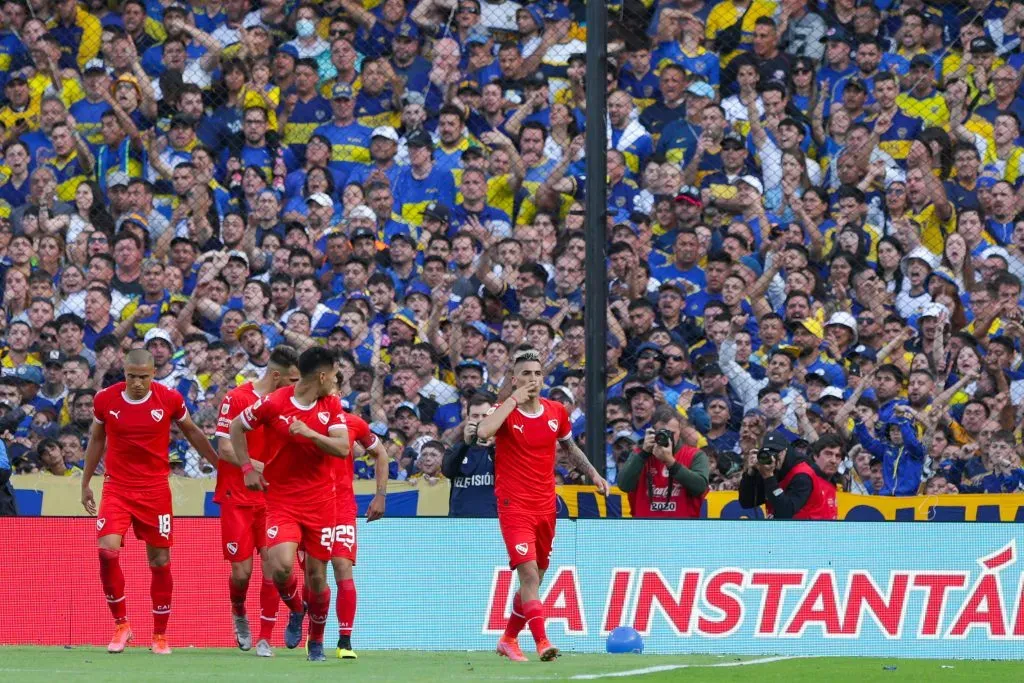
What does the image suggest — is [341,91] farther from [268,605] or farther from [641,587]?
[268,605]

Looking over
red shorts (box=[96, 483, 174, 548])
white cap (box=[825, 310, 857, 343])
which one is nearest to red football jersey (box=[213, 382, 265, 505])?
red shorts (box=[96, 483, 174, 548])

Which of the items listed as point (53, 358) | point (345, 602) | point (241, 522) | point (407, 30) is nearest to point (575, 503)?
point (241, 522)

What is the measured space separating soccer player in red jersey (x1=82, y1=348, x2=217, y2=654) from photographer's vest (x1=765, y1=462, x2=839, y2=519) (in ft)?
13.7

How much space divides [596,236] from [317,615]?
13.1 ft

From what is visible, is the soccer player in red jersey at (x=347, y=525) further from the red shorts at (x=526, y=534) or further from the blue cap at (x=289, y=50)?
the blue cap at (x=289, y=50)

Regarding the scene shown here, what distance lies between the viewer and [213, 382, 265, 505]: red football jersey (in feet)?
33.5

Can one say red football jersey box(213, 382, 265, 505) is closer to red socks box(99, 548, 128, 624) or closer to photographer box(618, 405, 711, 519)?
red socks box(99, 548, 128, 624)

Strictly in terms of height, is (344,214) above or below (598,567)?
above

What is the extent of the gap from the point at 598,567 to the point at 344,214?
4710 millimetres

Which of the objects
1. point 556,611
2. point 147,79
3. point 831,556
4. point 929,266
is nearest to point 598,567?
point 556,611

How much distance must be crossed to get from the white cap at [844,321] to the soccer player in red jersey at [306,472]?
546cm

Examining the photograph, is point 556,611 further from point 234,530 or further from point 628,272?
point 628,272

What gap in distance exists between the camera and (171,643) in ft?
36.8

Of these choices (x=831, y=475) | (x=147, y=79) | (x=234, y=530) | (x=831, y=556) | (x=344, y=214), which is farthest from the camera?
(x=147, y=79)
